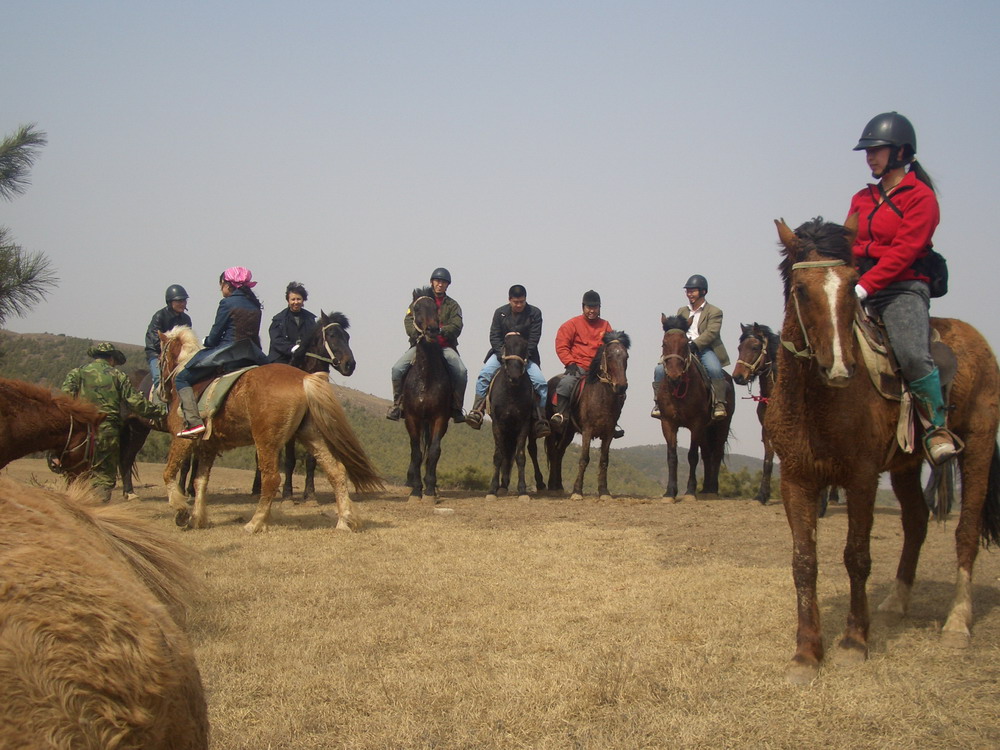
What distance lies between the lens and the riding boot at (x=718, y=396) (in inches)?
524

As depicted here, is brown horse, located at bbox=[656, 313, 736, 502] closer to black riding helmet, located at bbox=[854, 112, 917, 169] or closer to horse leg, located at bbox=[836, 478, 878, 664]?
black riding helmet, located at bbox=[854, 112, 917, 169]

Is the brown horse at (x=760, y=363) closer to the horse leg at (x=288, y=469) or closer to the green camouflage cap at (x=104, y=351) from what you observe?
the horse leg at (x=288, y=469)

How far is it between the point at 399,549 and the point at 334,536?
987 millimetres

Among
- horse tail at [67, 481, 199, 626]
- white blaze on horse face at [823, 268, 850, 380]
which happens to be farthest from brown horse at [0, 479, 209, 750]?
white blaze on horse face at [823, 268, 850, 380]

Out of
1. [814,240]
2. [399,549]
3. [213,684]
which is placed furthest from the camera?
[399,549]

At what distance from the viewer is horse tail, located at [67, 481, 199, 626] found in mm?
2268

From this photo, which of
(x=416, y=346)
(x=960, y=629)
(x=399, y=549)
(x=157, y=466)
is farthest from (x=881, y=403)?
(x=157, y=466)

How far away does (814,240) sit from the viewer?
14.5 ft

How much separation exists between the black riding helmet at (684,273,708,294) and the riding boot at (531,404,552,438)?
3288 mm

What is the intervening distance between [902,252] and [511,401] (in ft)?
28.4

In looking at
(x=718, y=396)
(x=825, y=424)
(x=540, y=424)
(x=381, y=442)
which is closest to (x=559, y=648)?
(x=825, y=424)

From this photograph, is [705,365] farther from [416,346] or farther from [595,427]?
[416,346]

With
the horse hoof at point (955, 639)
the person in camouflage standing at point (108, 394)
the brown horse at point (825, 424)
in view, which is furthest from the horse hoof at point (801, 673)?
the person in camouflage standing at point (108, 394)

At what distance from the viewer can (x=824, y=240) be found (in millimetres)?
4367
